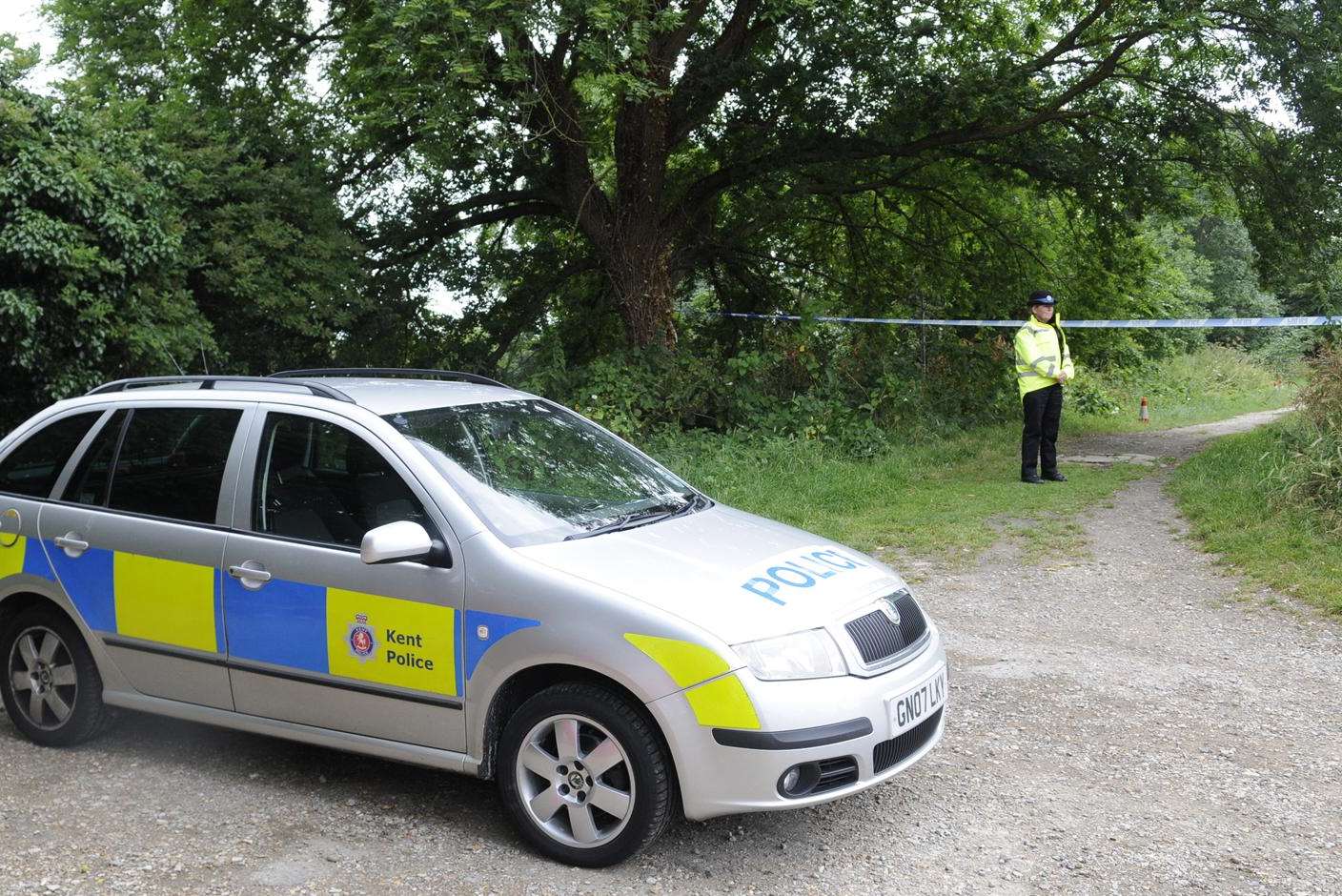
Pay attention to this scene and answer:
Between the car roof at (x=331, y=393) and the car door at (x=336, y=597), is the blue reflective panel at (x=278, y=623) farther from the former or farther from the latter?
the car roof at (x=331, y=393)

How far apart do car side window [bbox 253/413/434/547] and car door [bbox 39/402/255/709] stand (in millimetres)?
163

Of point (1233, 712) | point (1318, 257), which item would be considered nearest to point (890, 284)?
point (1318, 257)

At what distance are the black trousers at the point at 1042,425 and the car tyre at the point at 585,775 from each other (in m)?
8.76

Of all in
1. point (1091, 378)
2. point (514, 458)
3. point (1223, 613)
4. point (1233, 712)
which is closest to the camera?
point (514, 458)

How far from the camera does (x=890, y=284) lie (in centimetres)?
1742

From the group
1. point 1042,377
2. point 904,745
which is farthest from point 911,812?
point 1042,377

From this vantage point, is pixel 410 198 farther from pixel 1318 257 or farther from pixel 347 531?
pixel 347 531

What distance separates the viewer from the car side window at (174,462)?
4797 millimetres

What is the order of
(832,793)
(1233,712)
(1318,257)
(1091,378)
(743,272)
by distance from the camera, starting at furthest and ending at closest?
(1091,378), (743,272), (1318,257), (1233,712), (832,793)

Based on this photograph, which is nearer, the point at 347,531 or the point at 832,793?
the point at 832,793

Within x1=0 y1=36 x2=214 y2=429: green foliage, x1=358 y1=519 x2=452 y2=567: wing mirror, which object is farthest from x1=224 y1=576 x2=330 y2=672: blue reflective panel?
x1=0 y1=36 x2=214 y2=429: green foliage

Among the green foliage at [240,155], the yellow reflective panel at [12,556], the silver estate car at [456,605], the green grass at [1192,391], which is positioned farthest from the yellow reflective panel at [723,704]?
the green grass at [1192,391]

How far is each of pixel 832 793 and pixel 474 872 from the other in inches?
47.3

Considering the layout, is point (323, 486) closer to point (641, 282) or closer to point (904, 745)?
point (904, 745)
